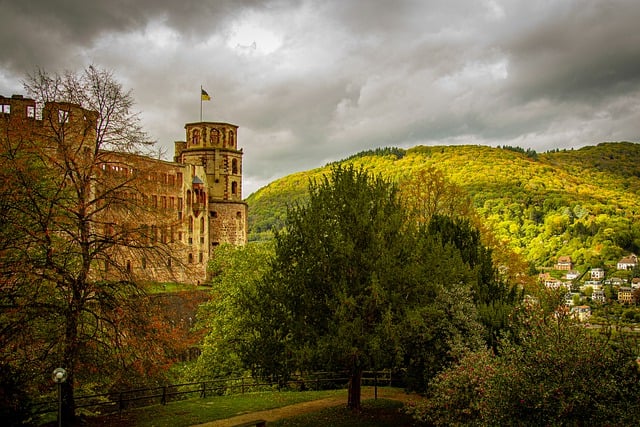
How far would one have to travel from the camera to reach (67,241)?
17484 mm

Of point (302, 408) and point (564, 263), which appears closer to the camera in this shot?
point (302, 408)

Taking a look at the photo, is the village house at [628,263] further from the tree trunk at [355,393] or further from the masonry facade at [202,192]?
the tree trunk at [355,393]

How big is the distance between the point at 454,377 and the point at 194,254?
48040 millimetres

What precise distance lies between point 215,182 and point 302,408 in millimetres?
49987

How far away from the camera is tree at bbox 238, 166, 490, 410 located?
62.3ft

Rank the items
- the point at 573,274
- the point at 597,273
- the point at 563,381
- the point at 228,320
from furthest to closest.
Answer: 1. the point at 573,274
2. the point at 597,273
3. the point at 228,320
4. the point at 563,381

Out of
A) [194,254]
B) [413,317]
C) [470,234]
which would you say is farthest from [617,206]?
[413,317]

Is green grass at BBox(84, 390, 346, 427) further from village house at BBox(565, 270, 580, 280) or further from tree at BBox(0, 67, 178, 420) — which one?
village house at BBox(565, 270, 580, 280)

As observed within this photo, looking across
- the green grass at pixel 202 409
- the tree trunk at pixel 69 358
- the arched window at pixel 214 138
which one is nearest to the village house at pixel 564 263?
the arched window at pixel 214 138

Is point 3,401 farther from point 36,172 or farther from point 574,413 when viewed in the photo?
point 574,413

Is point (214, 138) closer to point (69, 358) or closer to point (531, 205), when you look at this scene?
point (69, 358)

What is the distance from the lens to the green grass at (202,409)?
19.0 meters

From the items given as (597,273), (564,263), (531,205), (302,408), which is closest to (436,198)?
(302,408)

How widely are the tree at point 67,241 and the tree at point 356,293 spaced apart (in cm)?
470
